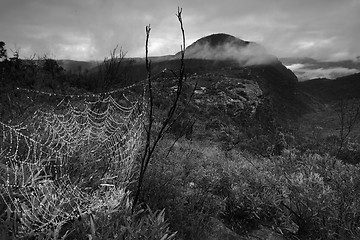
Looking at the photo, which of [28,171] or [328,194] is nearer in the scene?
[28,171]

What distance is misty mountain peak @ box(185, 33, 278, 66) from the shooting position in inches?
5952

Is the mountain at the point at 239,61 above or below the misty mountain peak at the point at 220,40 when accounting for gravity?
below

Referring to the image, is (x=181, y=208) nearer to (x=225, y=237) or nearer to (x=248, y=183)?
(x=225, y=237)

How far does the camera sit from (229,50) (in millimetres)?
161250

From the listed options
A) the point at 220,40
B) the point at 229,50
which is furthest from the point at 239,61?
the point at 220,40

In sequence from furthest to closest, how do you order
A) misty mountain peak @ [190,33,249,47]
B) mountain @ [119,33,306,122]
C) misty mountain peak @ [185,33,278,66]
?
misty mountain peak @ [190,33,249,47] → misty mountain peak @ [185,33,278,66] → mountain @ [119,33,306,122]

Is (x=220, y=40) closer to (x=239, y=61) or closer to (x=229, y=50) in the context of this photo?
(x=229, y=50)

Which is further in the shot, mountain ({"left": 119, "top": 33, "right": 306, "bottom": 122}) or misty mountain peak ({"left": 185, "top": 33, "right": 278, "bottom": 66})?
misty mountain peak ({"left": 185, "top": 33, "right": 278, "bottom": 66})

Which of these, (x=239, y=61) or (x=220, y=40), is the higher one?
(x=220, y=40)

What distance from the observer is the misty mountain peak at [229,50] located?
151 meters

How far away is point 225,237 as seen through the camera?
513cm

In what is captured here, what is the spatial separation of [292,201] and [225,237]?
211 cm

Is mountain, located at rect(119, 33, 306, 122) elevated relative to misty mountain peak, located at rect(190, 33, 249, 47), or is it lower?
lower

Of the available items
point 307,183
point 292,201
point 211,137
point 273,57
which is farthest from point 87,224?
point 273,57
